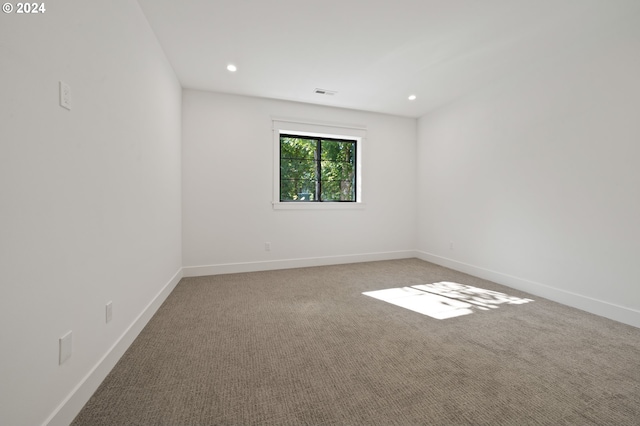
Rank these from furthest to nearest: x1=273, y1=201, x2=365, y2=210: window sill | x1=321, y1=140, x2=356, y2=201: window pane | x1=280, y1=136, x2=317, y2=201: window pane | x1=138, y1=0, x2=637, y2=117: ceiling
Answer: x1=321, y1=140, x2=356, y2=201: window pane, x1=280, y1=136, x2=317, y2=201: window pane, x1=273, y1=201, x2=365, y2=210: window sill, x1=138, y1=0, x2=637, y2=117: ceiling

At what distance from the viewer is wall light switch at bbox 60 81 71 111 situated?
48.5 inches

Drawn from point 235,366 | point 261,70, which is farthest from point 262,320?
point 261,70

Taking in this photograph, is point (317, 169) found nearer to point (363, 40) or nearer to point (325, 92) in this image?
point (325, 92)

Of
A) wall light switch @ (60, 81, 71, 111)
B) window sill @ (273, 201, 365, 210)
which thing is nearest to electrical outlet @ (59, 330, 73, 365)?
wall light switch @ (60, 81, 71, 111)

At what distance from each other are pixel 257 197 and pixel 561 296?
3902 mm

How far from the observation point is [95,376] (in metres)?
1.50

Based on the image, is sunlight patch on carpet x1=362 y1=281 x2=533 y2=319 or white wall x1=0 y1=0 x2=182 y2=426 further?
sunlight patch on carpet x1=362 y1=281 x2=533 y2=319

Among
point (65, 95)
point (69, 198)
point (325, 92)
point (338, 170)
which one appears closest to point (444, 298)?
point (338, 170)

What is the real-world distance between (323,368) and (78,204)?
167 cm

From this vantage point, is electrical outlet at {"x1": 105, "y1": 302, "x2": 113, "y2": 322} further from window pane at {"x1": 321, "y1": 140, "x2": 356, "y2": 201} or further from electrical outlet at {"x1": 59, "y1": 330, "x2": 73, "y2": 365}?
window pane at {"x1": 321, "y1": 140, "x2": 356, "y2": 201}

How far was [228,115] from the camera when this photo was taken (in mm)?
3900

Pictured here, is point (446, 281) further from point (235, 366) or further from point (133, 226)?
point (133, 226)

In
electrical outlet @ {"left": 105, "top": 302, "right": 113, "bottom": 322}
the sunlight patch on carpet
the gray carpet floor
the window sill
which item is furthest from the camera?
the window sill

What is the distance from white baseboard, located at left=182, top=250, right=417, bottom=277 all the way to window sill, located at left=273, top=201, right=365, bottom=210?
32.4 inches
